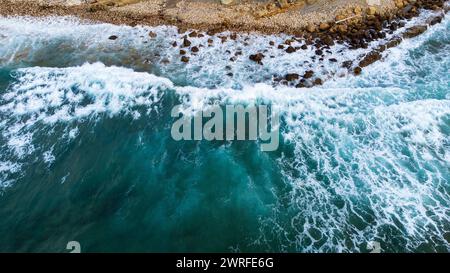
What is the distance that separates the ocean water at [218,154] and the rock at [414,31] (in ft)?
1.73

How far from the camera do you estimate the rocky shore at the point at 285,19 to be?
85.5 feet

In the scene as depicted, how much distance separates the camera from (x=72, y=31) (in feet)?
95.9

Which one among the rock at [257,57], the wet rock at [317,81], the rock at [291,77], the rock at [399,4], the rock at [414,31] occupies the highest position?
the rock at [399,4]

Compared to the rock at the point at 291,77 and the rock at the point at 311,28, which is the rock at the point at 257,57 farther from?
the rock at the point at 311,28

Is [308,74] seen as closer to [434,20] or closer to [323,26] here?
[323,26]

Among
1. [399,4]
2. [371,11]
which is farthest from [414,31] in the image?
[399,4]

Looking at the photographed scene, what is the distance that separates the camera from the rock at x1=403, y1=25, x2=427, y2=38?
1074 inches

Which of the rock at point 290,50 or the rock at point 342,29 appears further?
the rock at point 342,29

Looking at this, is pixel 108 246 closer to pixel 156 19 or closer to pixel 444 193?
pixel 444 193

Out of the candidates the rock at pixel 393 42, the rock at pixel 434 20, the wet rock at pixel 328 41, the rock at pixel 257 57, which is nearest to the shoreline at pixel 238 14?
the wet rock at pixel 328 41

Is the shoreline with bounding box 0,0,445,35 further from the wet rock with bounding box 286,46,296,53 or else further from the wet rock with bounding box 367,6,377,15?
the wet rock with bounding box 286,46,296,53
